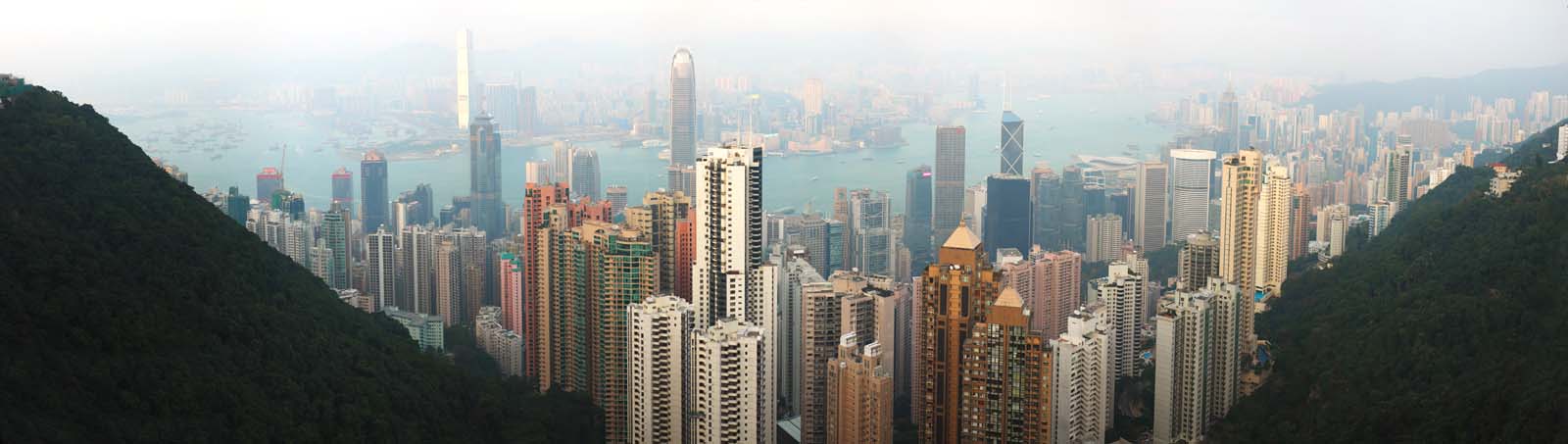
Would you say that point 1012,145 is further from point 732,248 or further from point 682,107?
point 732,248

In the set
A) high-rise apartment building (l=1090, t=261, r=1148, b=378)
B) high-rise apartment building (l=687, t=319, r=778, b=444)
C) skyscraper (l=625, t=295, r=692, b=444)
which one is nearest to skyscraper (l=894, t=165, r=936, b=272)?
high-rise apartment building (l=1090, t=261, r=1148, b=378)

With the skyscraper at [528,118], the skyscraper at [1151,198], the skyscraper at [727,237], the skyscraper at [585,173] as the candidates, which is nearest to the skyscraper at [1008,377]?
the skyscraper at [727,237]

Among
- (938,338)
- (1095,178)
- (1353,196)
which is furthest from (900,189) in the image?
(938,338)

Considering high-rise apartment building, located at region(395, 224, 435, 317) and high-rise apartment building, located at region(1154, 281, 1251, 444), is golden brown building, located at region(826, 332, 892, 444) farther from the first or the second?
high-rise apartment building, located at region(395, 224, 435, 317)

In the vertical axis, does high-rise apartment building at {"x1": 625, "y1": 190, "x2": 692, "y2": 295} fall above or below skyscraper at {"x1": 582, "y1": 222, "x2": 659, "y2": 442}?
above

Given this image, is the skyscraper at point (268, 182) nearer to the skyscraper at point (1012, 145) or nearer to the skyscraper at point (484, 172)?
the skyscraper at point (484, 172)

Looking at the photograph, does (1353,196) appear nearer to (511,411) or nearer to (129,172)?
(511,411)
